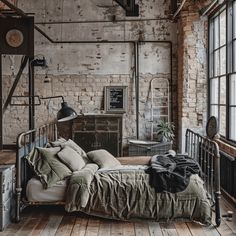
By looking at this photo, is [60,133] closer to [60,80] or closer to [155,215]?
[60,80]

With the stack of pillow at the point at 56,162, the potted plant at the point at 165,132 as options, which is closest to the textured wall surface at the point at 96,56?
the potted plant at the point at 165,132

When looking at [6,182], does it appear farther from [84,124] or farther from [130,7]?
[130,7]

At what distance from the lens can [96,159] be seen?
5.35 m

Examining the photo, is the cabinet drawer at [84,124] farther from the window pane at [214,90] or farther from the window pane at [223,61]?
the window pane at [223,61]

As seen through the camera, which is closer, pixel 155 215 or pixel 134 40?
pixel 155 215

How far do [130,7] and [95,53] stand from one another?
1248 millimetres

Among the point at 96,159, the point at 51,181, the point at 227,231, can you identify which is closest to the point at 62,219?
the point at 51,181

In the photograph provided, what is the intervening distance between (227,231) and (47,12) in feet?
A: 19.5

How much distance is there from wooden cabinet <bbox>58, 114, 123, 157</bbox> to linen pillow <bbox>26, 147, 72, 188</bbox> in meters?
2.83

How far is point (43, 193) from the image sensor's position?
4602 millimetres

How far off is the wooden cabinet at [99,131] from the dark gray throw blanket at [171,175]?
277cm

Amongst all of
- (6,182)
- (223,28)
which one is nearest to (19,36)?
(6,182)

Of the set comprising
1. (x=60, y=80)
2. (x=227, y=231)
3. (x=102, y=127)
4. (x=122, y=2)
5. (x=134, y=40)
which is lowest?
(x=227, y=231)

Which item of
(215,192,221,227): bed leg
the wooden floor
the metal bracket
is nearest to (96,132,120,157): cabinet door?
the metal bracket
